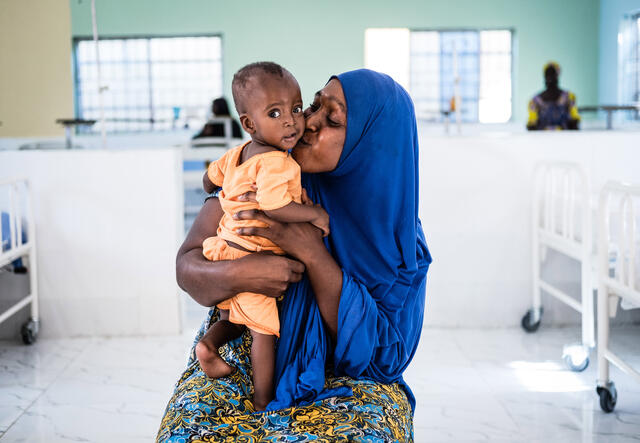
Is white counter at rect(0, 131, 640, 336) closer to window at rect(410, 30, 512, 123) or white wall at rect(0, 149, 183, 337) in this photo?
white wall at rect(0, 149, 183, 337)

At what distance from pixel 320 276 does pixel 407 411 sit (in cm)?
35

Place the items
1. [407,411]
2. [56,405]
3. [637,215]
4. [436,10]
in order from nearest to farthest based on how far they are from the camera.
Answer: [407,411] → [56,405] → [637,215] → [436,10]

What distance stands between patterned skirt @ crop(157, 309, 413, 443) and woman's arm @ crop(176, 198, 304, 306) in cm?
16

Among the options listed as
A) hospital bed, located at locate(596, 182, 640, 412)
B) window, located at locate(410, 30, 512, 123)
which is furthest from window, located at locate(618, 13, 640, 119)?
hospital bed, located at locate(596, 182, 640, 412)

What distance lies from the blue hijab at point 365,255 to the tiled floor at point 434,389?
1315 millimetres

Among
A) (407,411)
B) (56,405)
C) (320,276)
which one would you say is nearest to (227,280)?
(320,276)

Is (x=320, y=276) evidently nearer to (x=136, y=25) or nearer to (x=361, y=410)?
(x=361, y=410)

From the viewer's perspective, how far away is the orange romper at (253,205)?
1.29 meters

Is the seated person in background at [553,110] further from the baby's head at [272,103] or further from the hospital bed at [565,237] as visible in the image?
the baby's head at [272,103]

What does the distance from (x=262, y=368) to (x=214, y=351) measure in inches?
3.8

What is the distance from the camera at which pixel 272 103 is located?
4.27ft

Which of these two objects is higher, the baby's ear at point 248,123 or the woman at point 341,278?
the baby's ear at point 248,123

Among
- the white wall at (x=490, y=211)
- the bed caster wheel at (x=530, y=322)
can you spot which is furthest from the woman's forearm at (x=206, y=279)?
the bed caster wheel at (x=530, y=322)

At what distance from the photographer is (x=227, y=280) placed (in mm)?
1323
